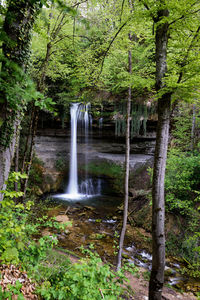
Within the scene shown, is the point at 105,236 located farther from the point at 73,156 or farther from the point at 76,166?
the point at 73,156

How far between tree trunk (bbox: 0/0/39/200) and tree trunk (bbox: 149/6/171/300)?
2.09 meters

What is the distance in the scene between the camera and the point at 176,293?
469 centimetres

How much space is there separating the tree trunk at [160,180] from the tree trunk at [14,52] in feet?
6.86

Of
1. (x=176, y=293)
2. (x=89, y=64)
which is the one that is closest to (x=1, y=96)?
(x=89, y=64)

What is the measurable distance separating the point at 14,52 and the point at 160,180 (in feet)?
9.31

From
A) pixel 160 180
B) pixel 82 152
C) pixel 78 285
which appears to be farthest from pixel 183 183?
pixel 82 152

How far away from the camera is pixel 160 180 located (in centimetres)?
311

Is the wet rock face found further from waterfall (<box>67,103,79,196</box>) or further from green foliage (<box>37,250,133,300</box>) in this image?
green foliage (<box>37,250,133,300</box>)

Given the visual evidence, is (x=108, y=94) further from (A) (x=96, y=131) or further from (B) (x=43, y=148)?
(B) (x=43, y=148)

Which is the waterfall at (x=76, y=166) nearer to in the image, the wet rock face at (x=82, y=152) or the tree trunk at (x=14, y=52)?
the wet rock face at (x=82, y=152)

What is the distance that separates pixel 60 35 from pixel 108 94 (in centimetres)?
720

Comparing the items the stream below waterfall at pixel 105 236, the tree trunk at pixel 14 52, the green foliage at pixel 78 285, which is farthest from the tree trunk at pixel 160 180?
the stream below waterfall at pixel 105 236

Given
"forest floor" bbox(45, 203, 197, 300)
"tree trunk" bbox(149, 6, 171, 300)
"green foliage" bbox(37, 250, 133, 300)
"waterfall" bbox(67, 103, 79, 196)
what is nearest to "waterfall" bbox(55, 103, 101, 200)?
"waterfall" bbox(67, 103, 79, 196)

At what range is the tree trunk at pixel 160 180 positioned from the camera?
2947 mm
